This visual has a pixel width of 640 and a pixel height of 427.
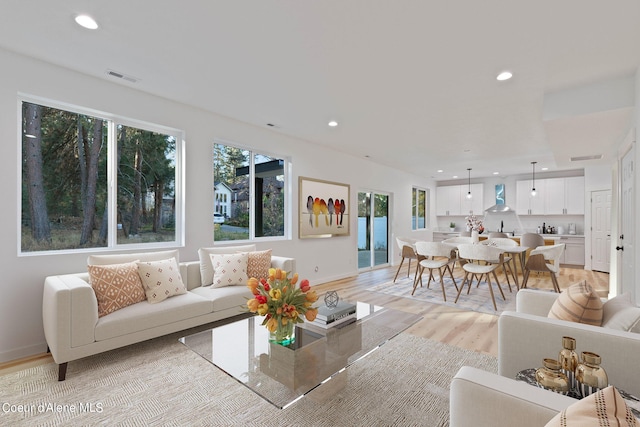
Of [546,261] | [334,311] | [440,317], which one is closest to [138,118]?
[334,311]

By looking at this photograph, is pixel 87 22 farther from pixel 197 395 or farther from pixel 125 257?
pixel 197 395

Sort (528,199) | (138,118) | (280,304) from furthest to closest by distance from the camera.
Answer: (528,199), (138,118), (280,304)

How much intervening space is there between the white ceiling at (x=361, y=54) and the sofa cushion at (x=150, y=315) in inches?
85.3

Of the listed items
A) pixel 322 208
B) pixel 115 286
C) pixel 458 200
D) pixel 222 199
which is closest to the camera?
pixel 115 286

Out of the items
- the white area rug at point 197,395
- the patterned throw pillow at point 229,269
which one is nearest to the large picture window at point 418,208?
the patterned throw pillow at point 229,269

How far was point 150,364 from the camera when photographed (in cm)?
242

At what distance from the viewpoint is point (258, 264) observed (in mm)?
3545

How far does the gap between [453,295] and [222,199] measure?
3.80 m

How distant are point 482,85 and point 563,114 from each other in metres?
0.93

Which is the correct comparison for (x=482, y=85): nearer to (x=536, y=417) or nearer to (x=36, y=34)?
(x=536, y=417)

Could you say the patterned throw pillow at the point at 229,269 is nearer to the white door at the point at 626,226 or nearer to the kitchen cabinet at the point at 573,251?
the white door at the point at 626,226

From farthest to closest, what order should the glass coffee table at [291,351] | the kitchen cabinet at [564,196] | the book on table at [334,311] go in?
1. the kitchen cabinet at [564,196]
2. the book on table at [334,311]
3. the glass coffee table at [291,351]

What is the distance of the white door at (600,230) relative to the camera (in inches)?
257

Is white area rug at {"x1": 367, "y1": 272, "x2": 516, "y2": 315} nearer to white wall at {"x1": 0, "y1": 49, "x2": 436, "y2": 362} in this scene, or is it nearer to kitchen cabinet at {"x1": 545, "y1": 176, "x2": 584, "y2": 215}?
white wall at {"x1": 0, "y1": 49, "x2": 436, "y2": 362}
